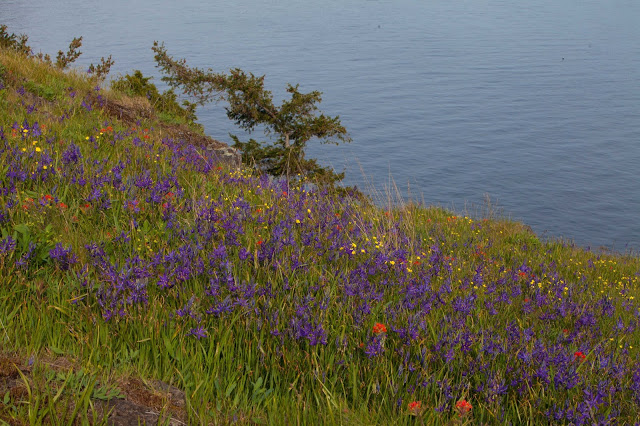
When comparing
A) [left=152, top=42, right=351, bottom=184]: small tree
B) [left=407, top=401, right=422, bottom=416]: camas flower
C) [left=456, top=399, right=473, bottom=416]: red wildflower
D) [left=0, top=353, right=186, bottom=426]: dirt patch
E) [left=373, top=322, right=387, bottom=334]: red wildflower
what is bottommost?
[left=0, top=353, right=186, bottom=426]: dirt patch

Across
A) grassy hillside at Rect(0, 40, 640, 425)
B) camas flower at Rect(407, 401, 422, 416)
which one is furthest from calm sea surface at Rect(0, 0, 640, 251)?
camas flower at Rect(407, 401, 422, 416)

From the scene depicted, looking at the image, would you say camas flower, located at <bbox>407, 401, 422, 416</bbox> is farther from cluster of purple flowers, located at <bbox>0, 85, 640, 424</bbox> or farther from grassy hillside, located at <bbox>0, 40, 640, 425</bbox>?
cluster of purple flowers, located at <bbox>0, 85, 640, 424</bbox>

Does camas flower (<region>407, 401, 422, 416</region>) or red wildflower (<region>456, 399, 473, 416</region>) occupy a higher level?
red wildflower (<region>456, 399, 473, 416</region>)

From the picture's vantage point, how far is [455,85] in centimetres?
5441

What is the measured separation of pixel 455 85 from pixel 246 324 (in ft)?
176

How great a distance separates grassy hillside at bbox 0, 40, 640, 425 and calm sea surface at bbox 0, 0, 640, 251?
1228 centimetres

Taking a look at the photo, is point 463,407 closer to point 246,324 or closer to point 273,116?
point 246,324

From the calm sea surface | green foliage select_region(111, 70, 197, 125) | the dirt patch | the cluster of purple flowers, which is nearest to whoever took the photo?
the dirt patch

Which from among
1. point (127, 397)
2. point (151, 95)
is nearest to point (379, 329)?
point (127, 397)

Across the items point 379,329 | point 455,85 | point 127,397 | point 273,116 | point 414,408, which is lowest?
point 127,397

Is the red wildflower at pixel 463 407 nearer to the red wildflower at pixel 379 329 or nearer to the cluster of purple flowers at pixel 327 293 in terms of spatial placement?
the cluster of purple flowers at pixel 327 293

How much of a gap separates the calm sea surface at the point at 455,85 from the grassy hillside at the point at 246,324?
12278mm

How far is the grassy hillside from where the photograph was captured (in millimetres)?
3127

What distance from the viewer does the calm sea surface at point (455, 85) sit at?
31.7 metres
